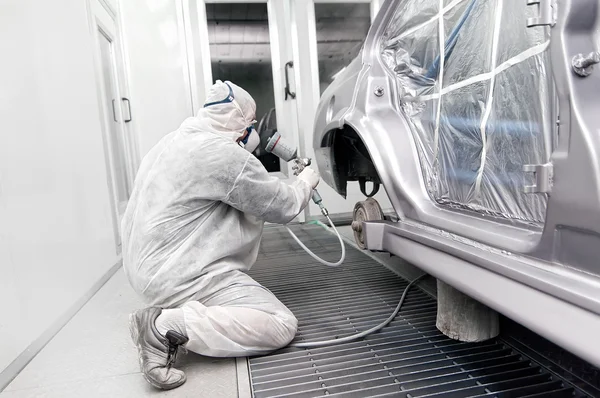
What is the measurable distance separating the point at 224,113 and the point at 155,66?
271cm

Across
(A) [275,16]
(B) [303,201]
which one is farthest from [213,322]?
(A) [275,16]

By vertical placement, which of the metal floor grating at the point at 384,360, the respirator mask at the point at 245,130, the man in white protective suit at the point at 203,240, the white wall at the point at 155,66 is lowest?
the metal floor grating at the point at 384,360

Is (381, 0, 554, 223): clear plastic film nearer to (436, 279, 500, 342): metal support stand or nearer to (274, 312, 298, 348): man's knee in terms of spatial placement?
(436, 279, 500, 342): metal support stand

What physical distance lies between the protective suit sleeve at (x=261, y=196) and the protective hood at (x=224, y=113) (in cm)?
20

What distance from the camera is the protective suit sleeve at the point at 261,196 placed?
1492mm

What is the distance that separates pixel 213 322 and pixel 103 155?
1.68 m

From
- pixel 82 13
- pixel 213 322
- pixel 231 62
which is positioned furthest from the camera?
pixel 231 62

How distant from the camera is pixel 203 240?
154 cm

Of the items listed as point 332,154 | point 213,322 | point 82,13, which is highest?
point 82,13

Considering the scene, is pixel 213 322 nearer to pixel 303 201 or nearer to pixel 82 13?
pixel 303 201

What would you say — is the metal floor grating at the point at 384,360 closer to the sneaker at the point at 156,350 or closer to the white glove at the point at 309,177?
the sneaker at the point at 156,350

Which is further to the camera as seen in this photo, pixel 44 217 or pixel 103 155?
pixel 103 155

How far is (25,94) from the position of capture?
163 cm

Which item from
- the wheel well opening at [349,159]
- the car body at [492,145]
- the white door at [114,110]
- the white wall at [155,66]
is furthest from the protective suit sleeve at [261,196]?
the white wall at [155,66]
